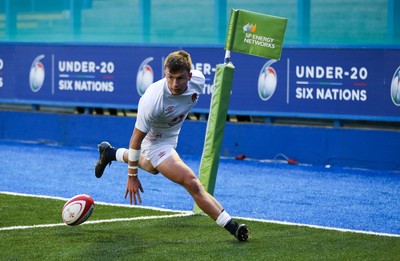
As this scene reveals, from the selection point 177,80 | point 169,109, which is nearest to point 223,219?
point 169,109

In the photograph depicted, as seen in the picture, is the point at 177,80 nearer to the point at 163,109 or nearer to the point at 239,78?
the point at 163,109

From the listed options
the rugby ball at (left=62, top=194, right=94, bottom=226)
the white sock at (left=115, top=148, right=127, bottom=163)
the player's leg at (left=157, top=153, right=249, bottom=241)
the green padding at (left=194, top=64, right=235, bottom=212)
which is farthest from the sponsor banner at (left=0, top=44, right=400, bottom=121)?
the rugby ball at (left=62, top=194, right=94, bottom=226)

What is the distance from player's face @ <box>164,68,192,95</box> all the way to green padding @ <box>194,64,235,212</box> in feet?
6.52

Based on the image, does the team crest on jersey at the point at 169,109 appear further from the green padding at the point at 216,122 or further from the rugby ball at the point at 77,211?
the green padding at the point at 216,122

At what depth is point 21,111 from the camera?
69.5 feet

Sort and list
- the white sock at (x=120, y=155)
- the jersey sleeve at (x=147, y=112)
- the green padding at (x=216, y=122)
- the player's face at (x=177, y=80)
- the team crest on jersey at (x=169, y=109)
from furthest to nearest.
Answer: the green padding at (x=216, y=122) < the white sock at (x=120, y=155) < the team crest on jersey at (x=169, y=109) < the jersey sleeve at (x=147, y=112) < the player's face at (x=177, y=80)

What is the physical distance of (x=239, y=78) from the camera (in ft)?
59.6

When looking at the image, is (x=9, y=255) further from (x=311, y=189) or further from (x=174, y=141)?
(x=311, y=189)

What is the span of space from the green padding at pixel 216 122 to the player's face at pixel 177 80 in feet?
6.52

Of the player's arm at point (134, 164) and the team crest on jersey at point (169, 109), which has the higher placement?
the team crest on jersey at point (169, 109)

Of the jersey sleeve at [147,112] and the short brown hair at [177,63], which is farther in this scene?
the jersey sleeve at [147,112]

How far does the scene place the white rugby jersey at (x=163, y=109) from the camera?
9609 millimetres

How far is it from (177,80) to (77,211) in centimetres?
173

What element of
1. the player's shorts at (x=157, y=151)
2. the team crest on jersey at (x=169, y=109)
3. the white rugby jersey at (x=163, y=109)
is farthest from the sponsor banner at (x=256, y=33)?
the team crest on jersey at (x=169, y=109)
